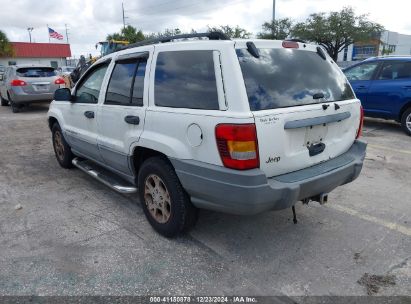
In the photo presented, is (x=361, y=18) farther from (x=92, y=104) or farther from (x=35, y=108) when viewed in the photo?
(x=92, y=104)

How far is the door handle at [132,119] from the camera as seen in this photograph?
345cm

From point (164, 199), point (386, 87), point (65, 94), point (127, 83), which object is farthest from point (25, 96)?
point (386, 87)

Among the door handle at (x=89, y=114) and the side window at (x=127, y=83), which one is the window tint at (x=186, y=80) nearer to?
the side window at (x=127, y=83)

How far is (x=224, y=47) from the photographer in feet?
9.35

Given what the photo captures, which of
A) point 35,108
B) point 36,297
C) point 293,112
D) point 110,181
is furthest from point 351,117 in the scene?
point 35,108

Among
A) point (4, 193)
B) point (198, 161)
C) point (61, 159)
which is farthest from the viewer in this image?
point (61, 159)

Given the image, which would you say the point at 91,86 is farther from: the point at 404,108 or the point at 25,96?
the point at 25,96

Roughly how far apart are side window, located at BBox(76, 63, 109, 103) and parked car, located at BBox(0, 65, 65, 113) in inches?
318

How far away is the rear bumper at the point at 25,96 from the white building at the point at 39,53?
45652mm

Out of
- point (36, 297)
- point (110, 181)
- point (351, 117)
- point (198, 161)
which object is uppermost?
point (351, 117)

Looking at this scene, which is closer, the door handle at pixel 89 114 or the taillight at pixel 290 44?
the taillight at pixel 290 44

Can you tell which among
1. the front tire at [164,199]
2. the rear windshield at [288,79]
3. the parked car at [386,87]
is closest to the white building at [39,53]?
the parked car at [386,87]

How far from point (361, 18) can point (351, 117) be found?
43.2 meters

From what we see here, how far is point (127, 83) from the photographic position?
147 inches
